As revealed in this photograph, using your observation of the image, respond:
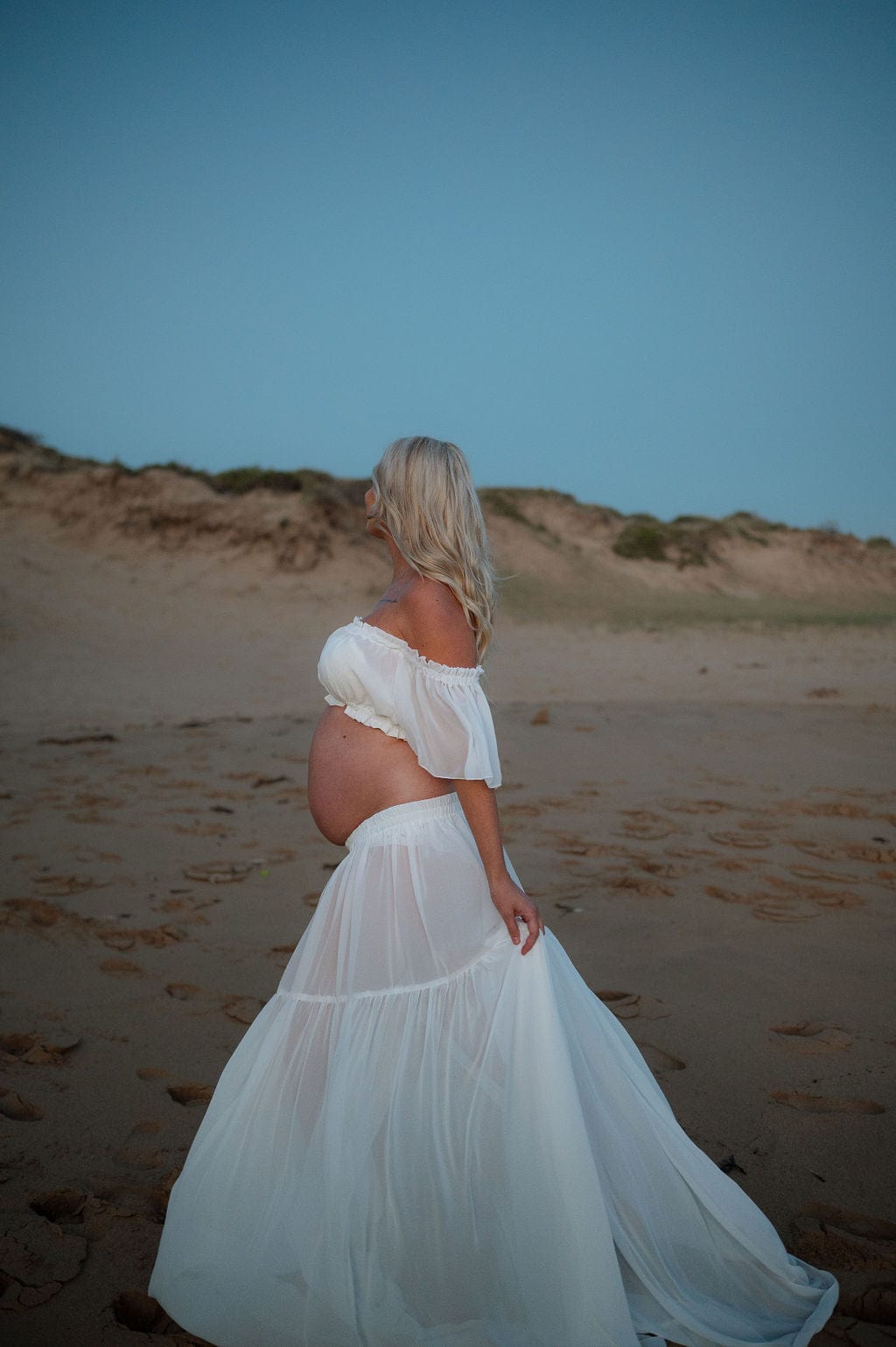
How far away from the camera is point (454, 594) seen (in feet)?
6.32

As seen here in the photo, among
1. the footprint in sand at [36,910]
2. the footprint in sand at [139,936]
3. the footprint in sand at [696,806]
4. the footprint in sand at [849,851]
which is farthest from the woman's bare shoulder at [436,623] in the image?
the footprint in sand at [696,806]

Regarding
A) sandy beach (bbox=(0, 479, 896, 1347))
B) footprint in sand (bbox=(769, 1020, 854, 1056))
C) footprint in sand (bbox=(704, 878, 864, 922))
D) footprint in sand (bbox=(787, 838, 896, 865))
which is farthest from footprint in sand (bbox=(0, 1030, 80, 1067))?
footprint in sand (bbox=(787, 838, 896, 865))

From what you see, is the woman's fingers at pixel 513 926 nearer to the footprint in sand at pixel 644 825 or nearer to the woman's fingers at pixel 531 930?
the woman's fingers at pixel 531 930

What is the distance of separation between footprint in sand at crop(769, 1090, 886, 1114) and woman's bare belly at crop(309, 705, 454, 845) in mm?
1378

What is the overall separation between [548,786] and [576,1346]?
4830mm

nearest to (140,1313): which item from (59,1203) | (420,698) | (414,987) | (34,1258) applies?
(34,1258)

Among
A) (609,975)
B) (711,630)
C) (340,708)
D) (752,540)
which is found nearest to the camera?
(340,708)

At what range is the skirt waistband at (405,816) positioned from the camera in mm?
1971

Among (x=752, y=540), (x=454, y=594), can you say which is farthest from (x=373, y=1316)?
(x=752, y=540)

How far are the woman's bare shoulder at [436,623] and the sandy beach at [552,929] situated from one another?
138cm

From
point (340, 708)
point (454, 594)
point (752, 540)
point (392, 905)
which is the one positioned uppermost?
point (752, 540)

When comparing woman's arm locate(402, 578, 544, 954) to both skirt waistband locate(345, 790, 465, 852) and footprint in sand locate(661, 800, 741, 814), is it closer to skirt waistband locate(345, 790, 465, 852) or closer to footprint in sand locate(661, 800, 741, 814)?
skirt waistband locate(345, 790, 465, 852)

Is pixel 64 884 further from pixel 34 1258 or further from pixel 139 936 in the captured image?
pixel 34 1258

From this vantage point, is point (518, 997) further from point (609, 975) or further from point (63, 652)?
point (63, 652)
